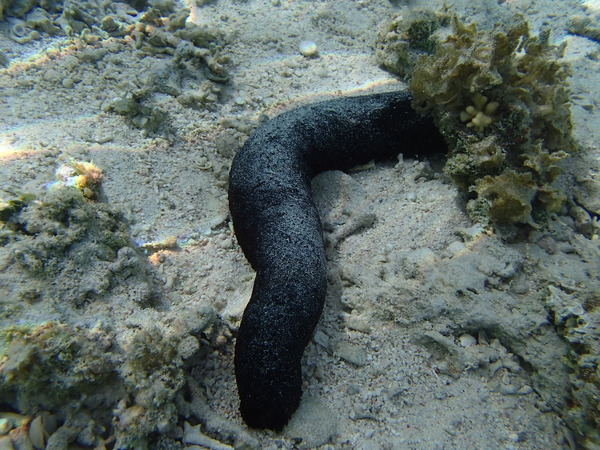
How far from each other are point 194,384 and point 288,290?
73cm

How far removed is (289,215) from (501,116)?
164cm

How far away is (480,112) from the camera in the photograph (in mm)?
2467

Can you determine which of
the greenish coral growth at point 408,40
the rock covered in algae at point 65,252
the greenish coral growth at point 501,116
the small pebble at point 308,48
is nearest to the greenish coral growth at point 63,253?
the rock covered in algae at point 65,252

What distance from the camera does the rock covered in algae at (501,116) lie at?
2.31m

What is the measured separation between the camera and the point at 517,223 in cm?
231

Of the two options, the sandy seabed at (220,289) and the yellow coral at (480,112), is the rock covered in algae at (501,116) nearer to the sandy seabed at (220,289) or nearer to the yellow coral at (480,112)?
the yellow coral at (480,112)

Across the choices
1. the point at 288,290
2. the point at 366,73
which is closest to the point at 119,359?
the point at 288,290

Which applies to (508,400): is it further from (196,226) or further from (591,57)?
(591,57)

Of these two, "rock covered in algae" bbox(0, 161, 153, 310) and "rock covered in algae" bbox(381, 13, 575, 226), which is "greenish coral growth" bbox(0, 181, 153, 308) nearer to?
"rock covered in algae" bbox(0, 161, 153, 310)

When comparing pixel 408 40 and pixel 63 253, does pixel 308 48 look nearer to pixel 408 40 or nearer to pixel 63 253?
pixel 408 40

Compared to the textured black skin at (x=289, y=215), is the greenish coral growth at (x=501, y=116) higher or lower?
higher

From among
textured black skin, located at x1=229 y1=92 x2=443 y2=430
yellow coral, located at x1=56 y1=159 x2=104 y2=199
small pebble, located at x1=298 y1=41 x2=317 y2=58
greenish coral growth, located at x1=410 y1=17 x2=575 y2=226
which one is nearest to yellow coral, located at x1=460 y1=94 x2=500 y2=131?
greenish coral growth, located at x1=410 y1=17 x2=575 y2=226

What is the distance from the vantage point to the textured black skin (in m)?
1.86

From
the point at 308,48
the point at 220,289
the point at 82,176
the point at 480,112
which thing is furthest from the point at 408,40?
the point at 82,176
